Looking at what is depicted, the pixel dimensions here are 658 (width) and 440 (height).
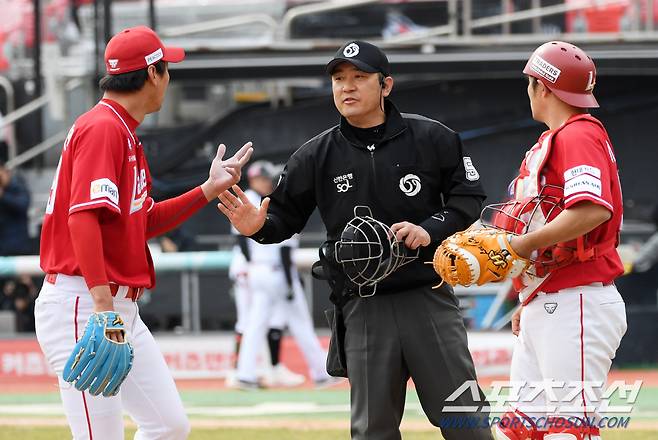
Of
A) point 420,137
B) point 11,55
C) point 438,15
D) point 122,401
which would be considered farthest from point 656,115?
point 122,401

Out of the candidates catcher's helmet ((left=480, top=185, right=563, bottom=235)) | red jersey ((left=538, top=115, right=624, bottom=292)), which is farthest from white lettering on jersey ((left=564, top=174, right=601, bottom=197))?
catcher's helmet ((left=480, top=185, right=563, bottom=235))

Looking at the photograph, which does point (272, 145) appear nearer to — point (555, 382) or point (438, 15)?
point (438, 15)

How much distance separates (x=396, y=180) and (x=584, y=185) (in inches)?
33.5

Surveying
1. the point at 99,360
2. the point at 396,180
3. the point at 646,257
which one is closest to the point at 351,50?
the point at 396,180

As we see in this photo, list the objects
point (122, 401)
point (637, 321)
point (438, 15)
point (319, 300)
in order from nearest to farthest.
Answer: point (122, 401)
point (637, 321)
point (319, 300)
point (438, 15)

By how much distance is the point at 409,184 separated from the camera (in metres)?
5.12

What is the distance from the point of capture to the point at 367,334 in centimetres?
512

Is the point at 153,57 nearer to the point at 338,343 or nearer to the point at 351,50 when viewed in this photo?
the point at 351,50

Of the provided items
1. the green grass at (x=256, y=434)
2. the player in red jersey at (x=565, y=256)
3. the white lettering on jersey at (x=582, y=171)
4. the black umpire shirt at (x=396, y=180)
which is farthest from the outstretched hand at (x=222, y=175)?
the green grass at (x=256, y=434)

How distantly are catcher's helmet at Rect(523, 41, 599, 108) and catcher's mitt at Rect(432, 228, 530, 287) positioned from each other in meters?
0.66

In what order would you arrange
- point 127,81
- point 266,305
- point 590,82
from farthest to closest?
point 266,305
point 127,81
point 590,82

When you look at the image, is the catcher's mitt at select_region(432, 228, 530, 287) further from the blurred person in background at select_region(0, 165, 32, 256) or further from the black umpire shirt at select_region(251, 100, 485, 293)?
the blurred person in background at select_region(0, 165, 32, 256)

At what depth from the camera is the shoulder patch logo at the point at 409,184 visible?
5.11m

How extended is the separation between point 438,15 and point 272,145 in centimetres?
239
